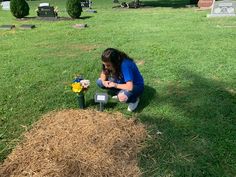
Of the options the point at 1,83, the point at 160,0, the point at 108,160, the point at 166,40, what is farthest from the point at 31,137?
the point at 160,0

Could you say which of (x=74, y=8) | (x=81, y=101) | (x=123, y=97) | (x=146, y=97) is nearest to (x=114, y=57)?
(x=123, y=97)

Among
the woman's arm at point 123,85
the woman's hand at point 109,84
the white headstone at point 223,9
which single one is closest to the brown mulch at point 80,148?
the woman's arm at point 123,85

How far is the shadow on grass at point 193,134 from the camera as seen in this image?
408 cm

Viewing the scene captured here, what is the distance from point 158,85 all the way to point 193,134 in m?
2.02

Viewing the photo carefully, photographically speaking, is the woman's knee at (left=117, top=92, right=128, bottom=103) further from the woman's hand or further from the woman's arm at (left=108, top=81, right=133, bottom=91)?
the woman's hand

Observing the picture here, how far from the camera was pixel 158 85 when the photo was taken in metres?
6.68

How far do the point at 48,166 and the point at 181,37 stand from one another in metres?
8.13

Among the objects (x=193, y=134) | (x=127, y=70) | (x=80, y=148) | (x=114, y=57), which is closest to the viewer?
(x=80, y=148)

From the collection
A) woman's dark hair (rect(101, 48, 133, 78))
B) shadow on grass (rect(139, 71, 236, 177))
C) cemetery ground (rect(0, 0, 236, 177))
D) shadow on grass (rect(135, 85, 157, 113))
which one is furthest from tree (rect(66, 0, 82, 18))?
woman's dark hair (rect(101, 48, 133, 78))

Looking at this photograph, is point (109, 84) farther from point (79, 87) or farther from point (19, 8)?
point (19, 8)

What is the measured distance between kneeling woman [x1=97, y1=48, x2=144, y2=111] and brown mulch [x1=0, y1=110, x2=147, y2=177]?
38 cm

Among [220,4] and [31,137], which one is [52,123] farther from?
[220,4]

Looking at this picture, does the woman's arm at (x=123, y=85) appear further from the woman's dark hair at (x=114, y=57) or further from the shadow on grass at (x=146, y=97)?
the shadow on grass at (x=146, y=97)

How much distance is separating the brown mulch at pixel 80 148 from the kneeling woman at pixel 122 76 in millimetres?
382
